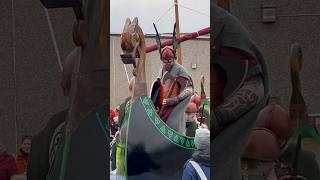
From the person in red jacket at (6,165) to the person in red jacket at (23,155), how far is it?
0.03 meters

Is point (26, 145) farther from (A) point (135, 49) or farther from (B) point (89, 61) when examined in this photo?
(A) point (135, 49)

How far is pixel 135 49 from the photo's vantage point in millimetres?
6129

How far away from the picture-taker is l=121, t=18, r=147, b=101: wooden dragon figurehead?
591cm

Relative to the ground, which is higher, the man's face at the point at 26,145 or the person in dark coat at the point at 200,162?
the man's face at the point at 26,145

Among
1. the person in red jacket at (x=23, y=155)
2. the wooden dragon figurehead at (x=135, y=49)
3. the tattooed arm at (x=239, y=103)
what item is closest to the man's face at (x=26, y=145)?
the person in red jacket at (x=23, y=155)

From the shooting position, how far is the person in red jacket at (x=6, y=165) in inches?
130

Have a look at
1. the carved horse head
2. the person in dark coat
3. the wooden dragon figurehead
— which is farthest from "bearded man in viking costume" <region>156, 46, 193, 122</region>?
the carved horse head

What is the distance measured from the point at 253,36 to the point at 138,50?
3283mm

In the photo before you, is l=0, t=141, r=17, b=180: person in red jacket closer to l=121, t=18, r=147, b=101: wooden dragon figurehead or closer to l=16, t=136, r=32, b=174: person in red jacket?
l=16, t=136, r=32, b=174: person in red jacket

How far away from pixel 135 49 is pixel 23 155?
3.01 m

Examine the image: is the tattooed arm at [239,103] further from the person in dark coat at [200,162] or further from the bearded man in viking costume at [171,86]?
the bearded man in viking costume at [171,86]

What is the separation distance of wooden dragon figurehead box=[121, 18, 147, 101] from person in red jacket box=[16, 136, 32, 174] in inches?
103

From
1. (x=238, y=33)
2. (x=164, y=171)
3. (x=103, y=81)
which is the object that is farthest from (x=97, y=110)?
(x=164, y=171)

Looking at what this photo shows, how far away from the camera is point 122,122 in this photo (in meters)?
5.96
